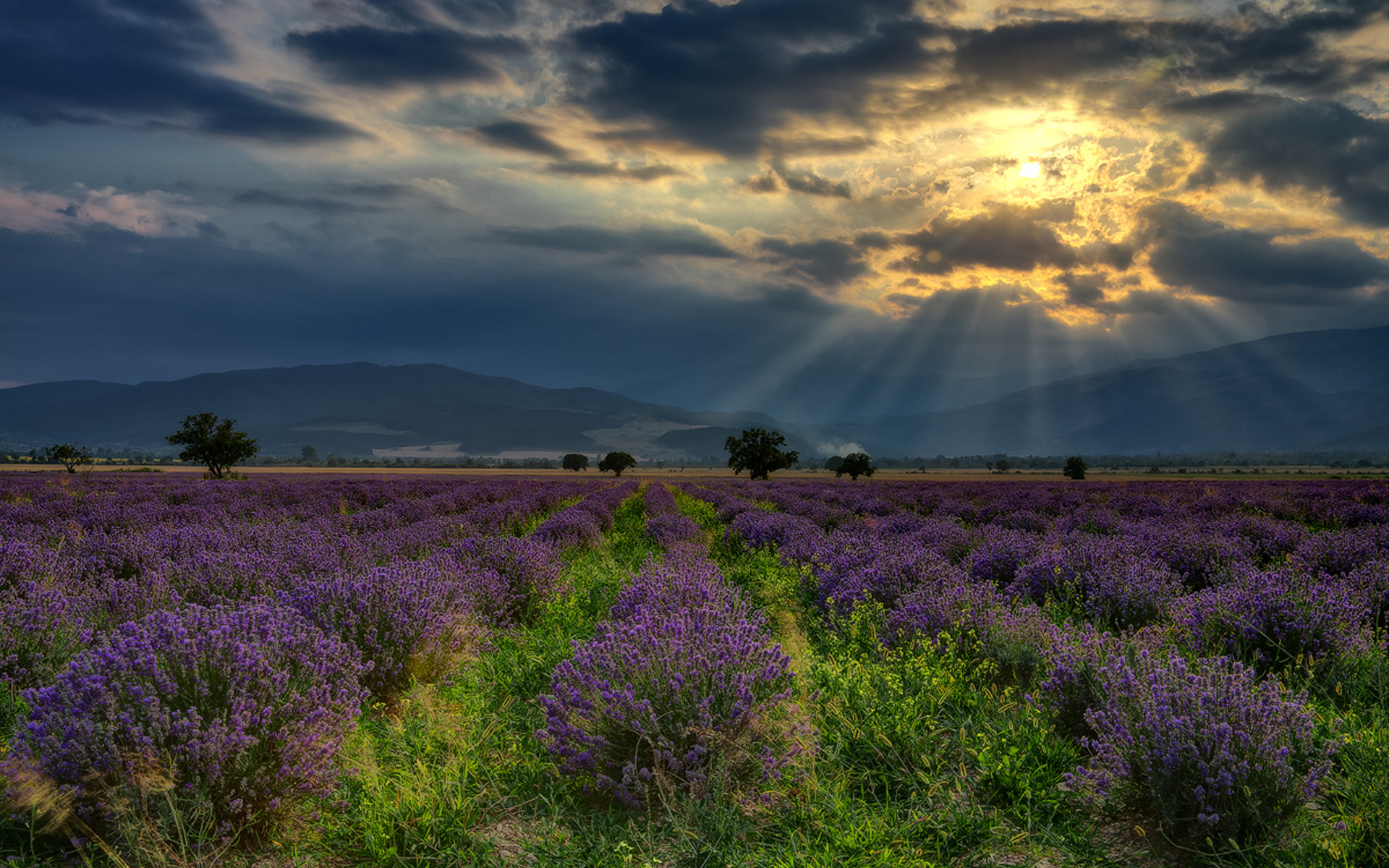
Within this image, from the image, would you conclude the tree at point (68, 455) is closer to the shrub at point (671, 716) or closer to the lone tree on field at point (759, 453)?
the lone tree on field at point (759, 453)

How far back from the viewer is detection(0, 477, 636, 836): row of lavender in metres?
2.93

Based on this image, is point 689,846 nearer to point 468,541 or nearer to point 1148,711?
point 1148,711

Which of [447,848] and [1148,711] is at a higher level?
[1148,711]

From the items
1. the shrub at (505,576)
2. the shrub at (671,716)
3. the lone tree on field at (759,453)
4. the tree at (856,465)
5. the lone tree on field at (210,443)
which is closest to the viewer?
the shrub at (671,716)

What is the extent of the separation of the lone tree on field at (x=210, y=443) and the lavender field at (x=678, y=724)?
5041cm

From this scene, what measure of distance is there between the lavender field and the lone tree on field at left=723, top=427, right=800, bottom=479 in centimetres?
5906

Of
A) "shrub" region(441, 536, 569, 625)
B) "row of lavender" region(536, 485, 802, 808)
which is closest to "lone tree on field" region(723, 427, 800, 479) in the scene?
"shrub" region(441, 536, 569, 625)

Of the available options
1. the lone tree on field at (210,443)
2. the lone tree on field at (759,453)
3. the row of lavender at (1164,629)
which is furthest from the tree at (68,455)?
the row of lavender at (1164,629)

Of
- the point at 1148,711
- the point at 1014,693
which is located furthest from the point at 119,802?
the point at 1014,693

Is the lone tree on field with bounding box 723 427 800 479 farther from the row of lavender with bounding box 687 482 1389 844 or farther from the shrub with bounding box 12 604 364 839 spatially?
the shrub with bounding box 12 604 364 839

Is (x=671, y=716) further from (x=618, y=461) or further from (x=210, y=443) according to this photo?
(x=618, y=461)

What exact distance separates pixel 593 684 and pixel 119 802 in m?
2.08

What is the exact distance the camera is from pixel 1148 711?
3.14m

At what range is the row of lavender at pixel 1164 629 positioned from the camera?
2984 millimetres
